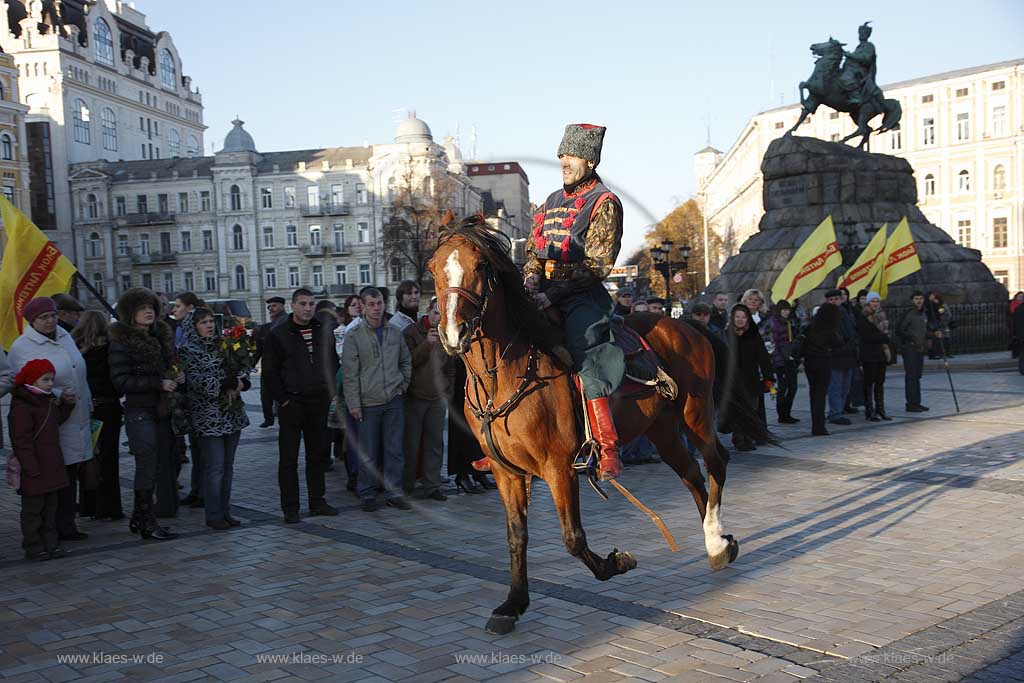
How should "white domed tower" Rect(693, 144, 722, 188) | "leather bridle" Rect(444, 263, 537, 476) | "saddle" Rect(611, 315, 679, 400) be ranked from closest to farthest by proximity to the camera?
"leather bridle" Rect(444, 263, 537, 476) < "saddle" Rect(611, 315, 679, 400) < "white domed tower" Rect(693, 144, 722, 188)

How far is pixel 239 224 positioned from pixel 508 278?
79218 mm

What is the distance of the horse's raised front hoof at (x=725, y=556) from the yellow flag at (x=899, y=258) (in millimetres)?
14143

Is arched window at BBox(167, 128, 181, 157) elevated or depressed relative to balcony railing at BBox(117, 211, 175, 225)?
elevated

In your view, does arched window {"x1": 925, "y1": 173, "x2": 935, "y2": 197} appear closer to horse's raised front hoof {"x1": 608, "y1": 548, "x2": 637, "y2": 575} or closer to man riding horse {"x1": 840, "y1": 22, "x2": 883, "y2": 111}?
man riding horse {"x1": 840, "y1": 22, "x2": 883, "y2": 111}

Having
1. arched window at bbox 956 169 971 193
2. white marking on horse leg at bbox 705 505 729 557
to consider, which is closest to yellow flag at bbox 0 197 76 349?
white marking on horse leg at bbox 705 505 729 557

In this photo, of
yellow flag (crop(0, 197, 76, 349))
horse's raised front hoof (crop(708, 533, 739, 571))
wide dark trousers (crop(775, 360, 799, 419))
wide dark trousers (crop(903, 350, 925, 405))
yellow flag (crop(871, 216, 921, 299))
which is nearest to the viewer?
horse's raised front hoof (crop(708, 533, 739, 571))

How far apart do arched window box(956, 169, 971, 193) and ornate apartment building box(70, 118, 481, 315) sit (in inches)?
1916

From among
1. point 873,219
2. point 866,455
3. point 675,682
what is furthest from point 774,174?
point 675,682

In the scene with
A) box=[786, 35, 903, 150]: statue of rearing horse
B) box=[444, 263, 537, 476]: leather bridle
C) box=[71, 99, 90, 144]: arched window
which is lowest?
box=[444, 263, 537, 476]: leather bridle

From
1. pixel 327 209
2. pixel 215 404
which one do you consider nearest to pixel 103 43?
pixel 327 209

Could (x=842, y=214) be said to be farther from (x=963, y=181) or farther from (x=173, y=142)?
(x=173, y=142)

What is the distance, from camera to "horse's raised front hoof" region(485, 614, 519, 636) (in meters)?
5.68

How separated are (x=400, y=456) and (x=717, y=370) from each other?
3.78m

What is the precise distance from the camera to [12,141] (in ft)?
224
